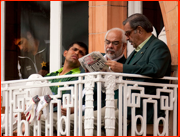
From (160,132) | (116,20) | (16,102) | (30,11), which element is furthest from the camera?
(30,11)

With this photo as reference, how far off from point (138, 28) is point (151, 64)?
59 centimetres

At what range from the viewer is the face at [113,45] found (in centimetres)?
573

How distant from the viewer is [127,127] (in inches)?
196

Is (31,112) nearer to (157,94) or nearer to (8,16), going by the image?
(157,94)

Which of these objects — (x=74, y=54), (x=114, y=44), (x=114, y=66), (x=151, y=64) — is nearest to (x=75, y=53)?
(x=74, y=54)

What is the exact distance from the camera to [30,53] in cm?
842

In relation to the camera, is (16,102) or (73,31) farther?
(73,31)

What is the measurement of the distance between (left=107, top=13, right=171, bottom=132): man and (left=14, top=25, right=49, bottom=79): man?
3.04 m

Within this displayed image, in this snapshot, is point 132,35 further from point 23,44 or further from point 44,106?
point 23,44

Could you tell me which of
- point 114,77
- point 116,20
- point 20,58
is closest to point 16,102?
point 114,77

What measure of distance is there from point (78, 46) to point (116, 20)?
986 millimetres

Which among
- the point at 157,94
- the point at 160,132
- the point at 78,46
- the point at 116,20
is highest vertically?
the point at 116,20

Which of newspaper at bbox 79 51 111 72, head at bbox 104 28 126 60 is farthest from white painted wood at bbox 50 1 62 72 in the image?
newspaper at bbox 79 51 111 72

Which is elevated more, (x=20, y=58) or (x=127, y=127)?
(x=20, y=58)
